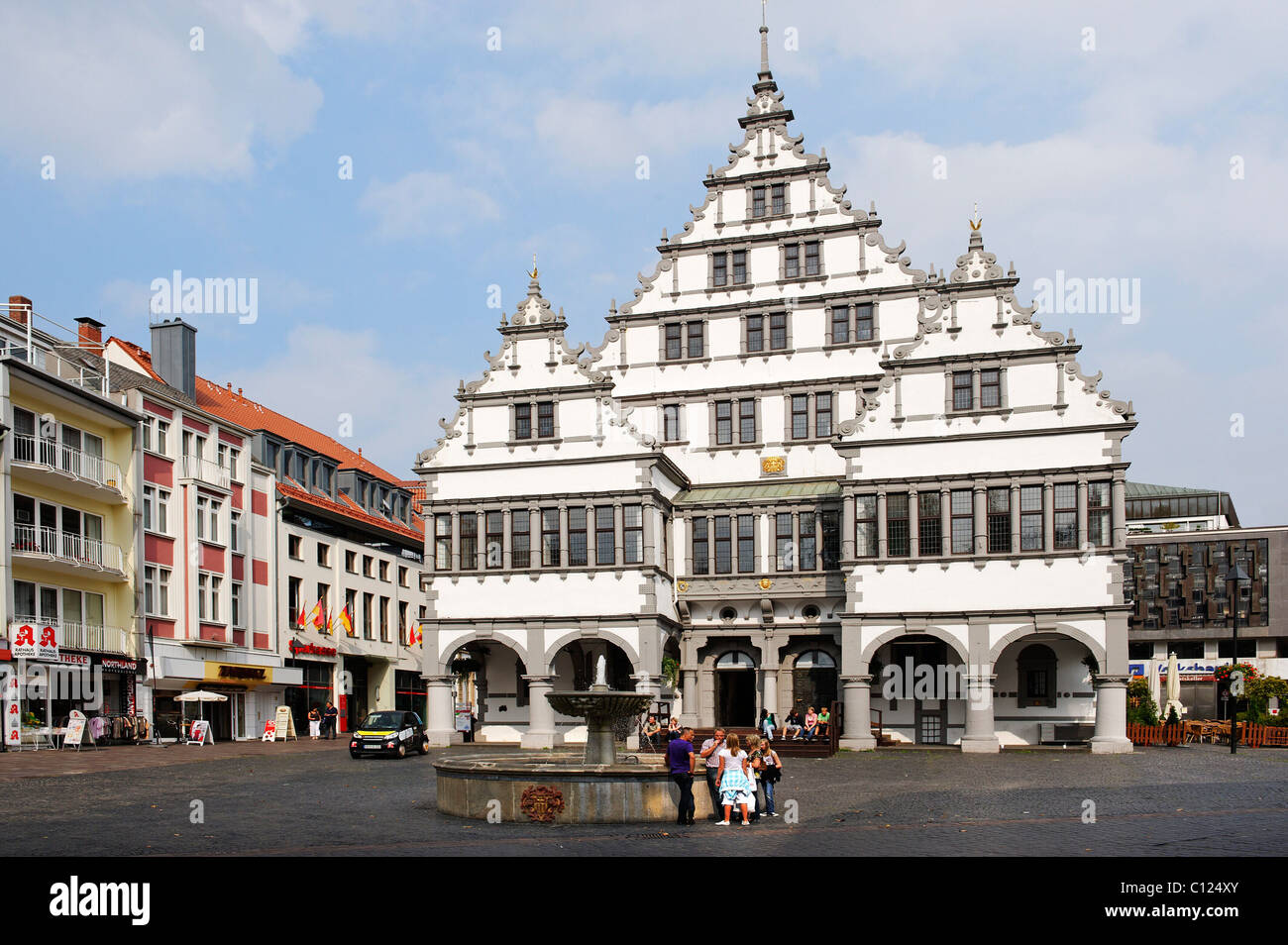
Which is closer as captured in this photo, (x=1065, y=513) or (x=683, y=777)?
(x=683, y=777)

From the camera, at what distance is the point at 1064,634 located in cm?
4181

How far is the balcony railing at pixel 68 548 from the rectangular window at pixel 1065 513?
3079cm

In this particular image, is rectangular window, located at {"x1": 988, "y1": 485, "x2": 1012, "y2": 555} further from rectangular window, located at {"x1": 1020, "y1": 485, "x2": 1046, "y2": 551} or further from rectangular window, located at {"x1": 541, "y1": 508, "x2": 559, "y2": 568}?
rectangular window, located at {"x1": 541, "y1": 508, "x2": 559, "y2": 568}

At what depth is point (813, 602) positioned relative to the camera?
4628 centimetres

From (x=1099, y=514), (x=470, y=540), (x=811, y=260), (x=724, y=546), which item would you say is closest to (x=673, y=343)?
(x=811, y=260)

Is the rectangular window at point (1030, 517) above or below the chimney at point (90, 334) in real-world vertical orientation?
below

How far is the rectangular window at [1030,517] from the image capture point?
4225 centimetres

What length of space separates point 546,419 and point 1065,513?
1732cm

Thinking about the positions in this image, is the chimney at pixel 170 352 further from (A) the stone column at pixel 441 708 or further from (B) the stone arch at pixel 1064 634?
(B) the stone arch at pixel 1064 634

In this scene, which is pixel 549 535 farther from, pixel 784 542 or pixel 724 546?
pixel 784 542

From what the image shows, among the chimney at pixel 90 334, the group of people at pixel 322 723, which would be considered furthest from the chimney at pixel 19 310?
the group of people at pixel 322 723

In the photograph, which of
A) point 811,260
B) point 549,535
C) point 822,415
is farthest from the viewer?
point 811,260
